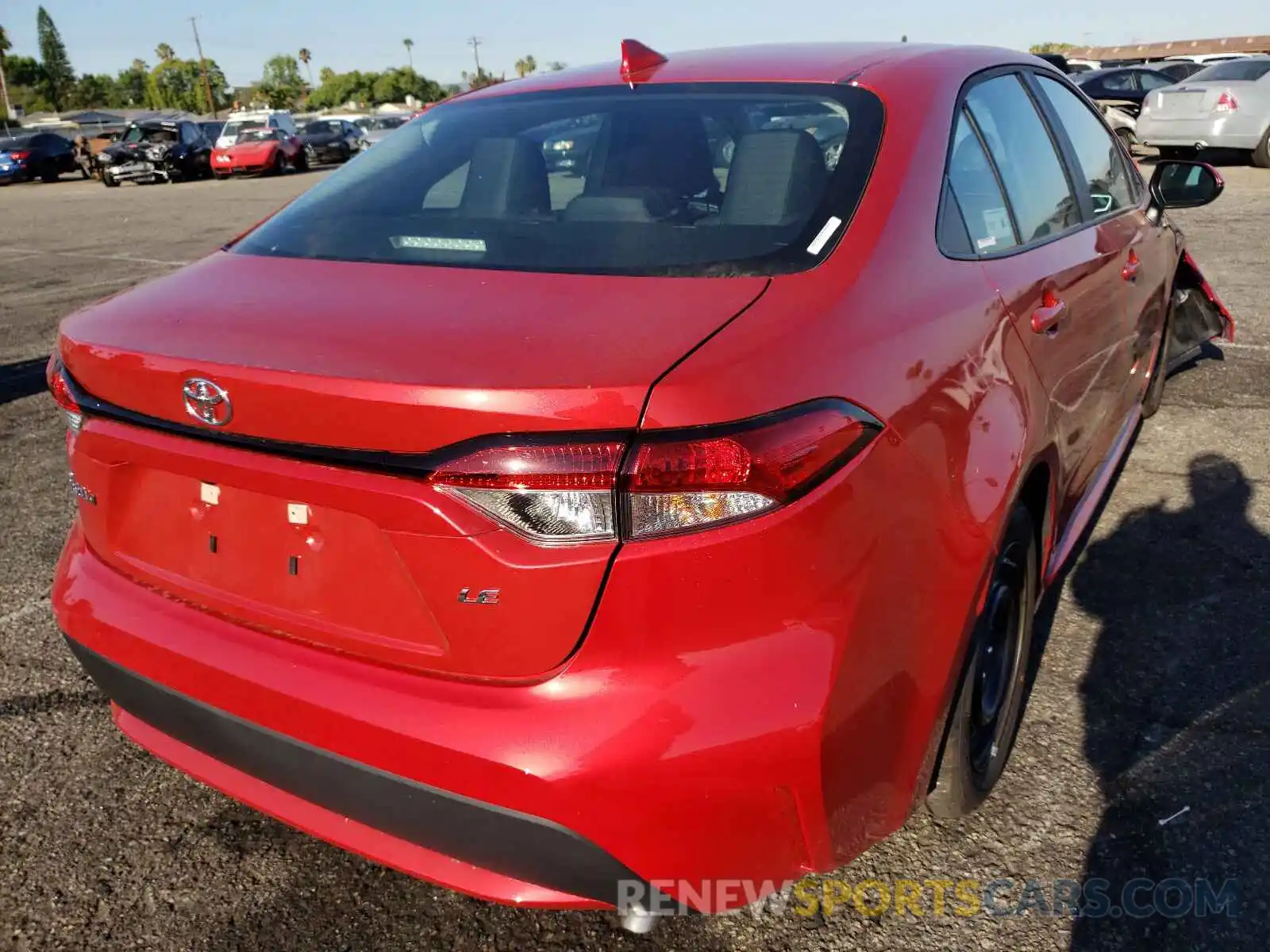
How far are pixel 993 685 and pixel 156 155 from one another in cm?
2819

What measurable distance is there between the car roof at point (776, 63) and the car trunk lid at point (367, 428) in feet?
2.95

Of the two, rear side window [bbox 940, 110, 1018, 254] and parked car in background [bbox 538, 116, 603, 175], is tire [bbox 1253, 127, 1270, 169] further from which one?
parked car in background [bbox 538, 116, 603, 175]

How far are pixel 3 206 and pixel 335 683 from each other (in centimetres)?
2440

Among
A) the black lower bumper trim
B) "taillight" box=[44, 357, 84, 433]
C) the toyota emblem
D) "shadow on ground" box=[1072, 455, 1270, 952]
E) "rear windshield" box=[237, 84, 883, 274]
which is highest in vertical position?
"rear windshield" box=[237, 84, 883, 274]

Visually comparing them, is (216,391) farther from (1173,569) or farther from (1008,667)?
(1173,569)

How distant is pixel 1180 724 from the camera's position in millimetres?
2596

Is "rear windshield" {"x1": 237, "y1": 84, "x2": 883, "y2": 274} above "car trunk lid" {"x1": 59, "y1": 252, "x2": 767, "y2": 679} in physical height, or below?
above

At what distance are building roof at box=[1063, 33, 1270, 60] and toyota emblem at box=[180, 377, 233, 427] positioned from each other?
60.7 meters

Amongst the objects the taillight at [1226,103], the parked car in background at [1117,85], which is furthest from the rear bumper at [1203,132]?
the parked car in background at [1117,85]

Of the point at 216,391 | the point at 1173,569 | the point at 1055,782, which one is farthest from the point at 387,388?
the point at 1173,569

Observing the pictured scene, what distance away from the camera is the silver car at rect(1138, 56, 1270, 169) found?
14.8 meters

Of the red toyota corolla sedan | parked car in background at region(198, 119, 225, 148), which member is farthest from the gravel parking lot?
parked car in background at region(198, 119, 225, 148)

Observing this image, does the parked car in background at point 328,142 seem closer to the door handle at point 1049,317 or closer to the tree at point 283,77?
the door handle at point 1049,317

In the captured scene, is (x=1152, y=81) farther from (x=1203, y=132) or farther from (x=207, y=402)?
(x=207, y=402)
